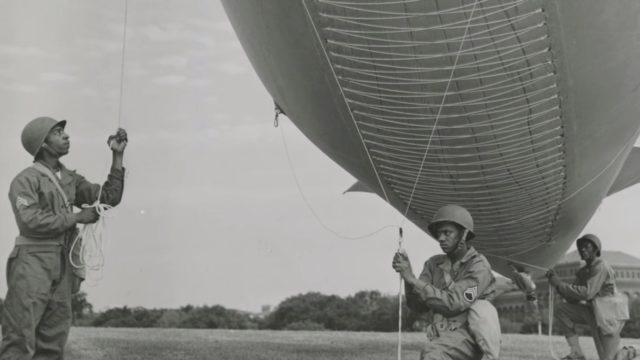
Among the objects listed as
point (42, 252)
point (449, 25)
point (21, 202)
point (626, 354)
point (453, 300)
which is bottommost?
point (626, 354)

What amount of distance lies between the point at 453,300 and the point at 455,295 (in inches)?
1.0

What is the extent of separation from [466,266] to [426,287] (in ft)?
0.91

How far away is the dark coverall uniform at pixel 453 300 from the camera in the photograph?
3604 mm

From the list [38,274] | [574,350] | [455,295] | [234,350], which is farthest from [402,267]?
[234,350]

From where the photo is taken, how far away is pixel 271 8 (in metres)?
5.26

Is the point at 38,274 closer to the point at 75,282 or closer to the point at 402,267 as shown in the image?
the point at 75,282

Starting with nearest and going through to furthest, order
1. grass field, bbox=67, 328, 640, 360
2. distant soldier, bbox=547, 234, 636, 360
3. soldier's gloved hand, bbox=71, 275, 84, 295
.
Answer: soldier's gloved hand, bbox=71, 275, 84, 295, distant soldier, bbox=547, 234, 636, 360, grass field, bbox=67, 328, 640, 360

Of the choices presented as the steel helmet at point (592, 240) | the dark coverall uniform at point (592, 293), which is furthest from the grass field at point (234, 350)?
the steel helmet at point (592, 240)

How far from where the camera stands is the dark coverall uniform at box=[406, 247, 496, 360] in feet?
11.8

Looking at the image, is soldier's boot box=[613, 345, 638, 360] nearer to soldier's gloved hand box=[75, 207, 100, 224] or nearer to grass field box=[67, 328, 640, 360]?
grass field box=[67, 328, 640, 360]

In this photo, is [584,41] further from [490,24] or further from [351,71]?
[351,71]

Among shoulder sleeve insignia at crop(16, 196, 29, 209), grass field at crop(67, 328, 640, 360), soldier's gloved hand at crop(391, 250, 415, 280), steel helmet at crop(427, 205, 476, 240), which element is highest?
steel helmet at crop(427, 205, 476, 240)

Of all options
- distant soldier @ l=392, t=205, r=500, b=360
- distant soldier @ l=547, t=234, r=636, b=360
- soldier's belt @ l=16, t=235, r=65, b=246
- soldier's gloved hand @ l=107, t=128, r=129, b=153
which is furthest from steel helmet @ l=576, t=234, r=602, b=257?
soldier's belt @ l=16, t=235, r=65, b=246

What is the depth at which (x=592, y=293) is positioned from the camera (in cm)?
598
